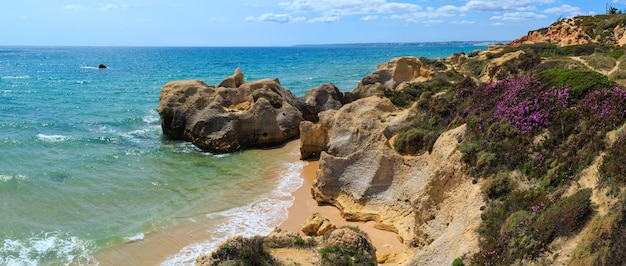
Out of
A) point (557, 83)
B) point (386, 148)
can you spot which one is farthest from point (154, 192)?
point (557, 83)

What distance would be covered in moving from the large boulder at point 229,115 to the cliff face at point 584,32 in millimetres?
23280

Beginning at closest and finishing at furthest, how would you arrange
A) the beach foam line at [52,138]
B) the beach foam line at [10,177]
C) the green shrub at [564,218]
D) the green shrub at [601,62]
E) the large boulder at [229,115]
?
1. the green shrub at [564,218]
2. the green shrub at [601,62]
3. the beach foam line at [10,177]
4. the large boulder at [229,115]
5. the beach foam line at [52,138]

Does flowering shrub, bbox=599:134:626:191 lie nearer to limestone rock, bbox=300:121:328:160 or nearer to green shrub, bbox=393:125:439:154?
green shrub, bbox=393:125:439:154

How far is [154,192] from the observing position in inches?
769

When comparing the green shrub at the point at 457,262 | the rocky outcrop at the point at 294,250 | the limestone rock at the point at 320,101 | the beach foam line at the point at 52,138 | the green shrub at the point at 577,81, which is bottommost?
the beach foam line at the point at 52,138

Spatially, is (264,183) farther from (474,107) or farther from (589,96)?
(589,96)

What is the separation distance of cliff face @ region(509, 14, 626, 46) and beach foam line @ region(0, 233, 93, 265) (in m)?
33.9

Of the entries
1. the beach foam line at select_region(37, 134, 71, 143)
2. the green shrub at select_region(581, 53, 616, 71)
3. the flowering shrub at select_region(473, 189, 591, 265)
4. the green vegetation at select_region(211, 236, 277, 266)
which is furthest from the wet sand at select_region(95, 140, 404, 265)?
the beach foam line at select_region(37, 134, 71, 143)

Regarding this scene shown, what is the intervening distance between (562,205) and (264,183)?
42.9 ft

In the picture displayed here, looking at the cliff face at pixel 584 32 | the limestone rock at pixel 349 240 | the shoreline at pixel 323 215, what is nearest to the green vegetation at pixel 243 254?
the limestone rock at pixel 349 240

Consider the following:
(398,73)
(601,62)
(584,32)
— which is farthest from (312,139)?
(584,32)

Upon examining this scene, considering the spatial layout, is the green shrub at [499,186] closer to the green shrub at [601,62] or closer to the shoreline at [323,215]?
the shoreline at [323,215]

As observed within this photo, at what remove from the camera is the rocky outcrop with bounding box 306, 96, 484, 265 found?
11.7 metres

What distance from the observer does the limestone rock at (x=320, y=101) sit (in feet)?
103
